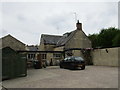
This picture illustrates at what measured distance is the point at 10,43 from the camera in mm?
31422

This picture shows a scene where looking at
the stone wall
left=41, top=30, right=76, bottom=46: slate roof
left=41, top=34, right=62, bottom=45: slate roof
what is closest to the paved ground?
the stone wall

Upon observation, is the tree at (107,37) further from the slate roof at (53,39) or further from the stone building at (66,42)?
the slate roof at (53,39)

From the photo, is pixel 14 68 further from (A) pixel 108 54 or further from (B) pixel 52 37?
(B) pixel 52 37

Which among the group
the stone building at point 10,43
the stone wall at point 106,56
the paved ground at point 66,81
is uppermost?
the stone building at point 10,43

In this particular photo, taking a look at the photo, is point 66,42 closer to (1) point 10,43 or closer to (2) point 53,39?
(2) point 53,39

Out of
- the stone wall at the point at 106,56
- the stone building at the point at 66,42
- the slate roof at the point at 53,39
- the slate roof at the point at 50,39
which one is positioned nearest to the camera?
the stone wall at the point at 106,56

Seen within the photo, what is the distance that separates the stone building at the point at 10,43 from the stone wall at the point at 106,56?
15.1m

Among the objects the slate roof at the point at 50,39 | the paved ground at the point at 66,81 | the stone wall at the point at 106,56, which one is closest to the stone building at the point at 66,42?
the slate roof at the point at 50,39

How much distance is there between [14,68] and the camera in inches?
496

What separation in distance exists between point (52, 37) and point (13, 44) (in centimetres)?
1058

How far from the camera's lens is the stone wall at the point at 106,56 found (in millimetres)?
20741

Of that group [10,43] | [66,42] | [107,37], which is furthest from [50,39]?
[107,37]

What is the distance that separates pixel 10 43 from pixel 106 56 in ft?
60.8

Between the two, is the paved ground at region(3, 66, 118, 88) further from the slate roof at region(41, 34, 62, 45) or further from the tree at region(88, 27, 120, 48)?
the tree at region(88, 27, 120, 48)
